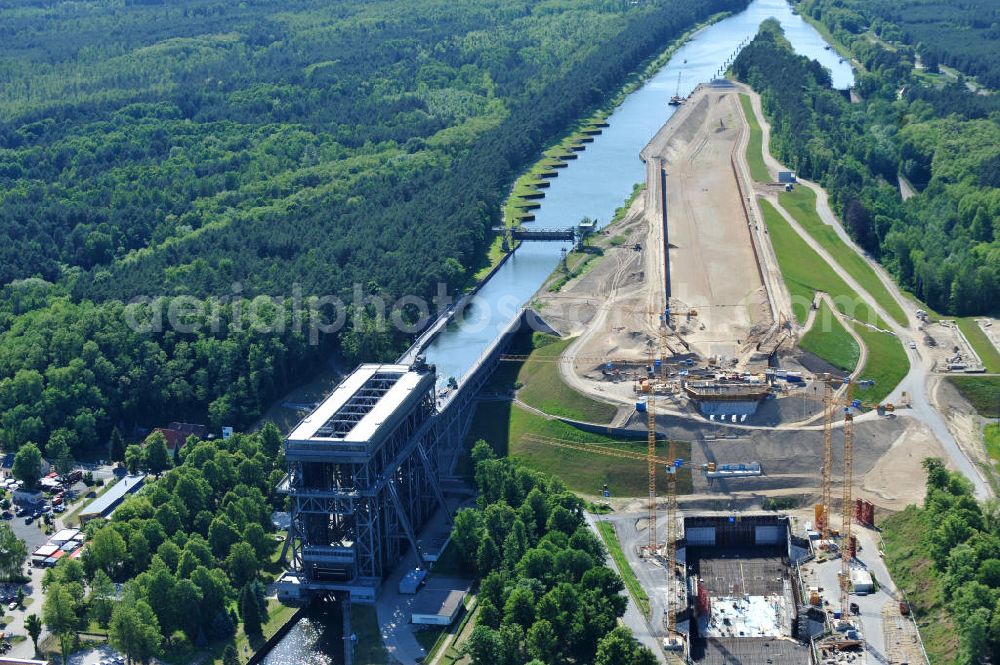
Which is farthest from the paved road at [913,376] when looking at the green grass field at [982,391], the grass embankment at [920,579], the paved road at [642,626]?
the paved road at [642,626]

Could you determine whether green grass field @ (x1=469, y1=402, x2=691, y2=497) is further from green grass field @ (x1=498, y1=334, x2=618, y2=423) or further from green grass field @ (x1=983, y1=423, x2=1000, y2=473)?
green grass field @ (x1=983, y1=423, x2=1000, y2=473)

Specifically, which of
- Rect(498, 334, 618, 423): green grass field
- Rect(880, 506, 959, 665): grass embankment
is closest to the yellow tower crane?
A: Rect(880, 506, 959, 665): grass embankment

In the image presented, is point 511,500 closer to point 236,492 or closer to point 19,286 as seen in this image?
point 236,492

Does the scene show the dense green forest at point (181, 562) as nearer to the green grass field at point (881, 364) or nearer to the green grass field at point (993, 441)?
the green grass field at point (881, 364)

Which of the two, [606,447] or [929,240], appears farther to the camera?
[929,240]

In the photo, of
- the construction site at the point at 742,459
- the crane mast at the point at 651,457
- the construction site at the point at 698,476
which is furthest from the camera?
the crane mast at the point at 651,457

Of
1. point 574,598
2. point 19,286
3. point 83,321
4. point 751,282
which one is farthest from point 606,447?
point 19,286

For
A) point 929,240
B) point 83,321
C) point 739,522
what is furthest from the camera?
point 929,240
